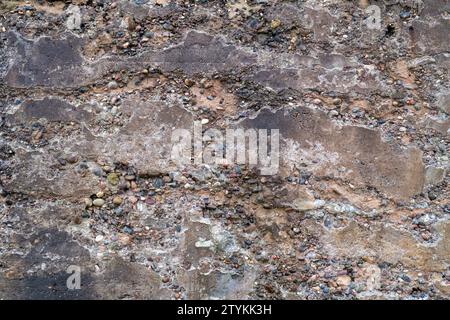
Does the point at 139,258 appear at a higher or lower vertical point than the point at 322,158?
lower

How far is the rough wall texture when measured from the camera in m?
1.60

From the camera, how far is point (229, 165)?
1667mm

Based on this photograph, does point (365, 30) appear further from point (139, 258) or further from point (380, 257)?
point (139, 258)

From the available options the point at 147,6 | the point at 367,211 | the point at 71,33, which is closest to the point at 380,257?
the point at 367,211

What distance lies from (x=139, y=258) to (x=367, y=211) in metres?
→ 0.69

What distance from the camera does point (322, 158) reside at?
1682mm

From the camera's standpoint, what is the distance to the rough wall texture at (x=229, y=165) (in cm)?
160

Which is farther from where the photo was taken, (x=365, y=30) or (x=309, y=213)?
(x=365, y=30)

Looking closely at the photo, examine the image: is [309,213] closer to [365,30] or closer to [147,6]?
[365,30]

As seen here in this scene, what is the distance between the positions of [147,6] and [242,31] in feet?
1.06

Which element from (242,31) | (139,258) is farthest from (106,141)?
(242,31)

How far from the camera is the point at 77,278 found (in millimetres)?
1585

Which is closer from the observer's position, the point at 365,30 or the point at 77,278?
the point at 77,278

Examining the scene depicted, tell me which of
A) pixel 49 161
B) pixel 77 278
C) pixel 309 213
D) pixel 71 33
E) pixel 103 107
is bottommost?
pixel 77 278
